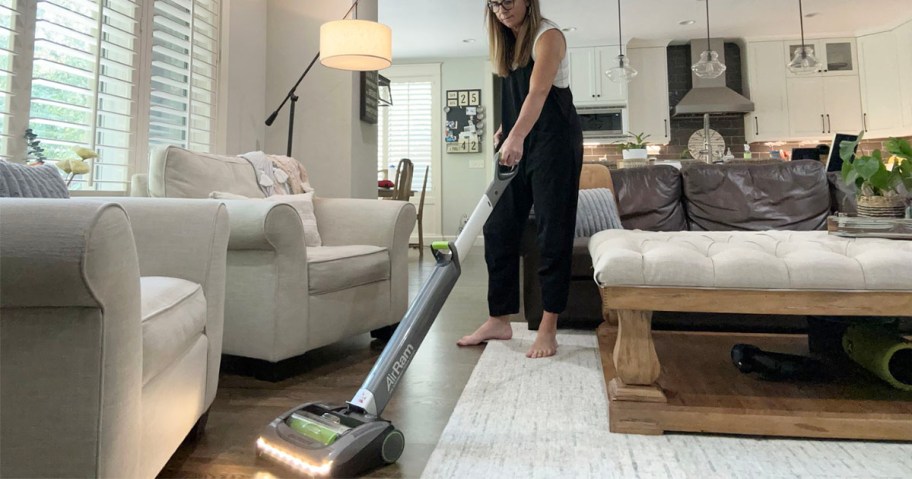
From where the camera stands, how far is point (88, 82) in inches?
78.5

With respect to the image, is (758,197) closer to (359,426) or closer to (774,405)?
(774,405)

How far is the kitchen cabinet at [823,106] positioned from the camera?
5.89 meters

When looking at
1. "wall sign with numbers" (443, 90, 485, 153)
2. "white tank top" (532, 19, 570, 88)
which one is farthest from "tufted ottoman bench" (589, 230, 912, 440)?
"wall sign with numbers" (443, 90, 485, 153)

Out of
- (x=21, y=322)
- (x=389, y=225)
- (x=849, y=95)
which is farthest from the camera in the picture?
(x=849, y=95)

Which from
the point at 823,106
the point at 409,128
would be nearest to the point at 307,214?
the point at 409,128

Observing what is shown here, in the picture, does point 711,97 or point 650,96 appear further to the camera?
point 650,96

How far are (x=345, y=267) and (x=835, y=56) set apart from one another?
7.08 m

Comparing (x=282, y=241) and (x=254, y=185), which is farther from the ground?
(x=254, y=185)

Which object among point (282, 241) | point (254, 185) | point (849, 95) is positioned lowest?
point (282, 241)

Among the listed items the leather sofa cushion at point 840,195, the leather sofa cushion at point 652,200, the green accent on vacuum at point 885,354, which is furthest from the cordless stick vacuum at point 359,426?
the leather sofa cushion at point 840,195

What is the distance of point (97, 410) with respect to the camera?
2.11 ft

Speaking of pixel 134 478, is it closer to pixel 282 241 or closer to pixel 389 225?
pixel 282 241

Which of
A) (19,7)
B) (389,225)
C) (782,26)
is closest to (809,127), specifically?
(782,26)

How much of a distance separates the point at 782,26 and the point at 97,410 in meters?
7.29
